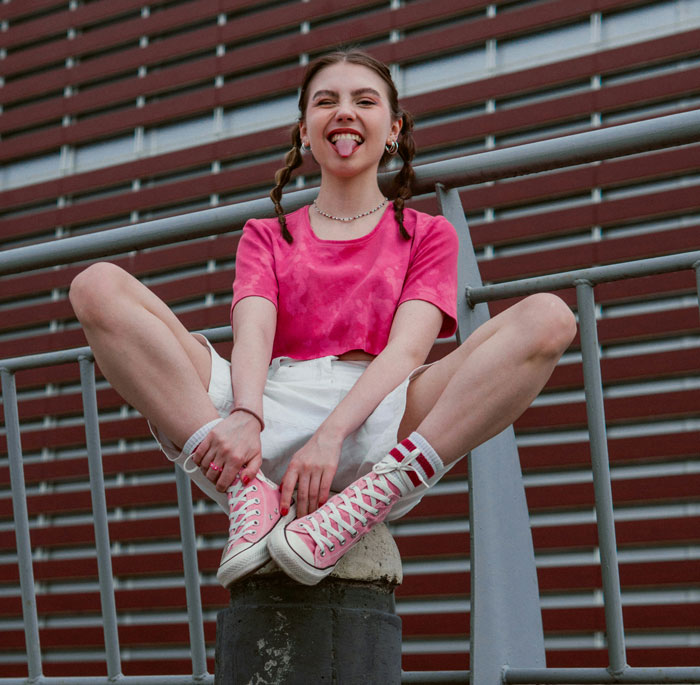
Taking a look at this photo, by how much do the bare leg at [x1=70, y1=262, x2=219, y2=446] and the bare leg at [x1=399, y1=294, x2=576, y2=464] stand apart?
0.32 meters

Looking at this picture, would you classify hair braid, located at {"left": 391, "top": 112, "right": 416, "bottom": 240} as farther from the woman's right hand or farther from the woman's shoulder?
the woman's right hand

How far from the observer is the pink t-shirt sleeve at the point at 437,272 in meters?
1.63

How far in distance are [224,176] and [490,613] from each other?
10134 millimetres

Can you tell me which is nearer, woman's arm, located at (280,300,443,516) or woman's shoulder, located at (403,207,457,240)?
woman's arm, located at (280,300,443,516)

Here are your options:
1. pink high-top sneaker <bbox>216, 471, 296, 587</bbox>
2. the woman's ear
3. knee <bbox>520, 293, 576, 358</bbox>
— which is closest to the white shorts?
pink high-top sneaker <bbox>216, 471, 296, 587</bbox>

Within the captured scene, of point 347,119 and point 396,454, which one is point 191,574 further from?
point 347,119

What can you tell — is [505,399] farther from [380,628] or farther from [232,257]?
[232,257]

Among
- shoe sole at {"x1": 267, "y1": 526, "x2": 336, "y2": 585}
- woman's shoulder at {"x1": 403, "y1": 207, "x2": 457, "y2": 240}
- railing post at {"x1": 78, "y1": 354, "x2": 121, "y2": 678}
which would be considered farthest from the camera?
railing post at {"x1": 78, "y1": 354, "x2": 121, "y2": 678}

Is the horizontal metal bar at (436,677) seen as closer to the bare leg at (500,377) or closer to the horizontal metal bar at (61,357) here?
the bare leg at (500,377)

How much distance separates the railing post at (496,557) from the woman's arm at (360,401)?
0.24 meters

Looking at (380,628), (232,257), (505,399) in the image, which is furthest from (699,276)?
(232,257)

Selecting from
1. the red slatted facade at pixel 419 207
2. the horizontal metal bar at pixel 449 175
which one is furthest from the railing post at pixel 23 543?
the red slatted facade at pixel 419 207

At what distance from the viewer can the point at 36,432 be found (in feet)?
39.2

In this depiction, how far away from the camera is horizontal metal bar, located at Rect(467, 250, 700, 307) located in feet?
5.14
